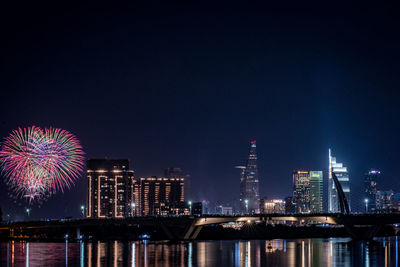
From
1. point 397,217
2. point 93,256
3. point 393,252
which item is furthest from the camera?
point 397,217

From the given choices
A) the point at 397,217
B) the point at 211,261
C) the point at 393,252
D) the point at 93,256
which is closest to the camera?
the point at 211,261

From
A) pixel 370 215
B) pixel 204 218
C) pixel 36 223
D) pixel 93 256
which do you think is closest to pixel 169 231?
pixel 204 218

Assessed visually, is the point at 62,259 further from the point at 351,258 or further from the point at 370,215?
the point at 370,215

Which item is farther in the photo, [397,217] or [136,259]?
[397,217]

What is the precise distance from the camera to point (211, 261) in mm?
113438

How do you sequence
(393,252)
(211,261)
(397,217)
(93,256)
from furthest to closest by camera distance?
(397,217)
(393,252)
(93,256)
(211,261)

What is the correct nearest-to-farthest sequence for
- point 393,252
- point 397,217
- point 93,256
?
point 93,256 → point 393,252 → point 397,217

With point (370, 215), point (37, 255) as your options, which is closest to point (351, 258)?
point (37, 255)

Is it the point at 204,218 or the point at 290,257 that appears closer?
the point at 290,257

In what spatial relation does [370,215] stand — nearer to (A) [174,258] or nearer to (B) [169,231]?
(B) [169,231]

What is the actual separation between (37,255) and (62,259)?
1219 cm

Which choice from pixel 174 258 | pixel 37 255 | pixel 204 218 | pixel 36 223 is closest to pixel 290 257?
pixel 174 258

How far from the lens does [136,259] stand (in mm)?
115312

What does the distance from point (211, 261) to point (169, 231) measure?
8175 centimetres
